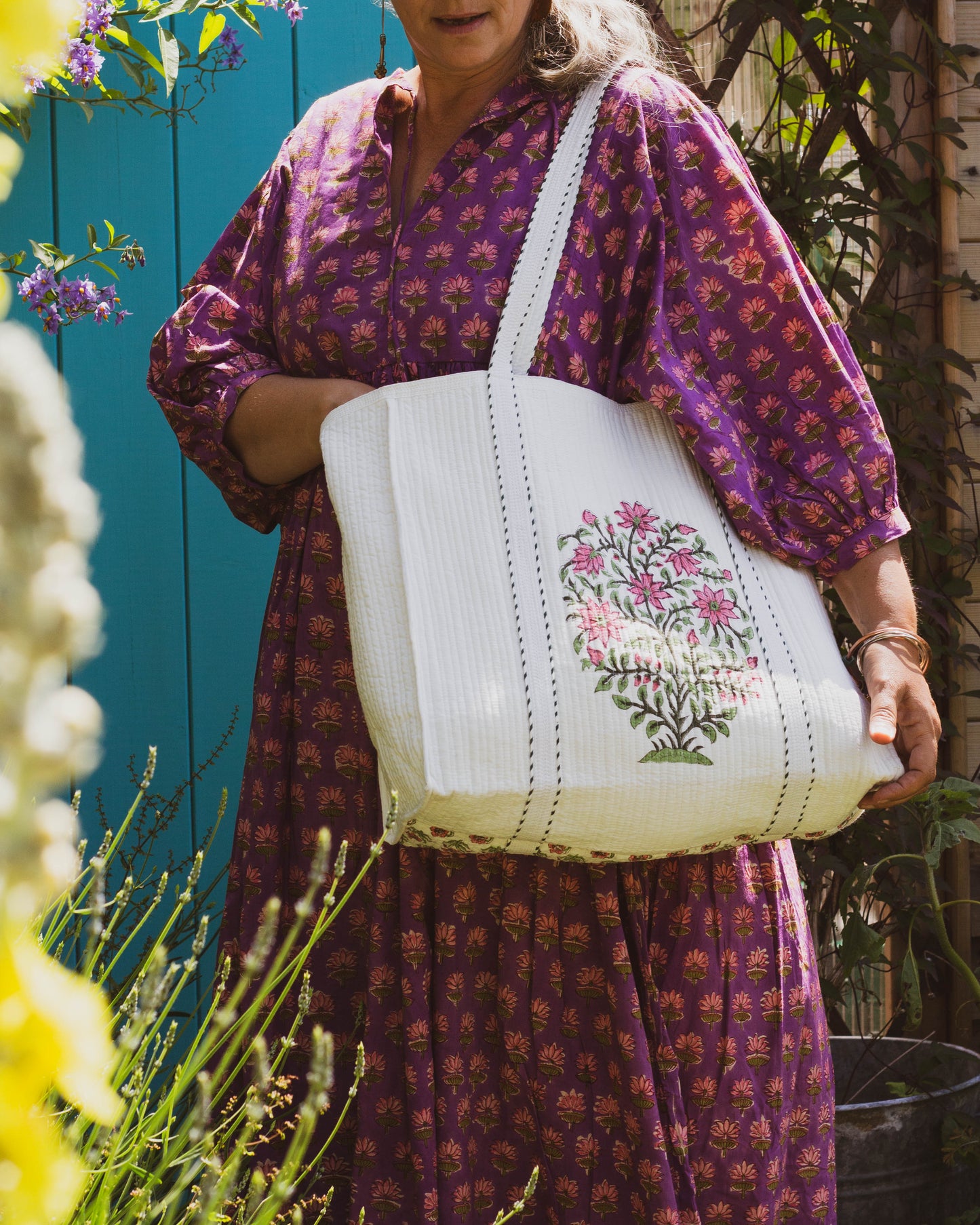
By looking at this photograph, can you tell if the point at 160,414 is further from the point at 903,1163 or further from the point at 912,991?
the point at 903,1163

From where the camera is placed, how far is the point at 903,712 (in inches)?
41.5

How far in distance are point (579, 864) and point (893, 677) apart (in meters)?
0.31

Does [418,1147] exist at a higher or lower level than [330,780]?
lower

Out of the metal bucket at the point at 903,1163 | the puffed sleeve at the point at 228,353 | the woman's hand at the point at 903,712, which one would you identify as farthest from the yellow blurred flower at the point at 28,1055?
the metal bucket at the point at 903,1163

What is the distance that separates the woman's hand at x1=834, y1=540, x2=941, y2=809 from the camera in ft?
3.34

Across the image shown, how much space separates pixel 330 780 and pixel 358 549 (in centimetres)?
27

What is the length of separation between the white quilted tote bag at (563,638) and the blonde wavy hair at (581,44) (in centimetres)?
19

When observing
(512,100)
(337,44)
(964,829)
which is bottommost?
(964,829)

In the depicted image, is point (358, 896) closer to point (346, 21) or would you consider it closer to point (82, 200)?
point (82, 200)

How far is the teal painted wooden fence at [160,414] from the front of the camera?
5.61 feet

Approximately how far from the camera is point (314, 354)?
115cm

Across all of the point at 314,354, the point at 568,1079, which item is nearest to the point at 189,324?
the point at 314,354

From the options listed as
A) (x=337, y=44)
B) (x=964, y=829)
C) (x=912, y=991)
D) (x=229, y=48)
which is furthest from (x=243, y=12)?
(x=912, y=991)

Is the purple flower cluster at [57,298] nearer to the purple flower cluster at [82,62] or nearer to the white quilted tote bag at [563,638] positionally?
the purple flower cluster at [82,62]
